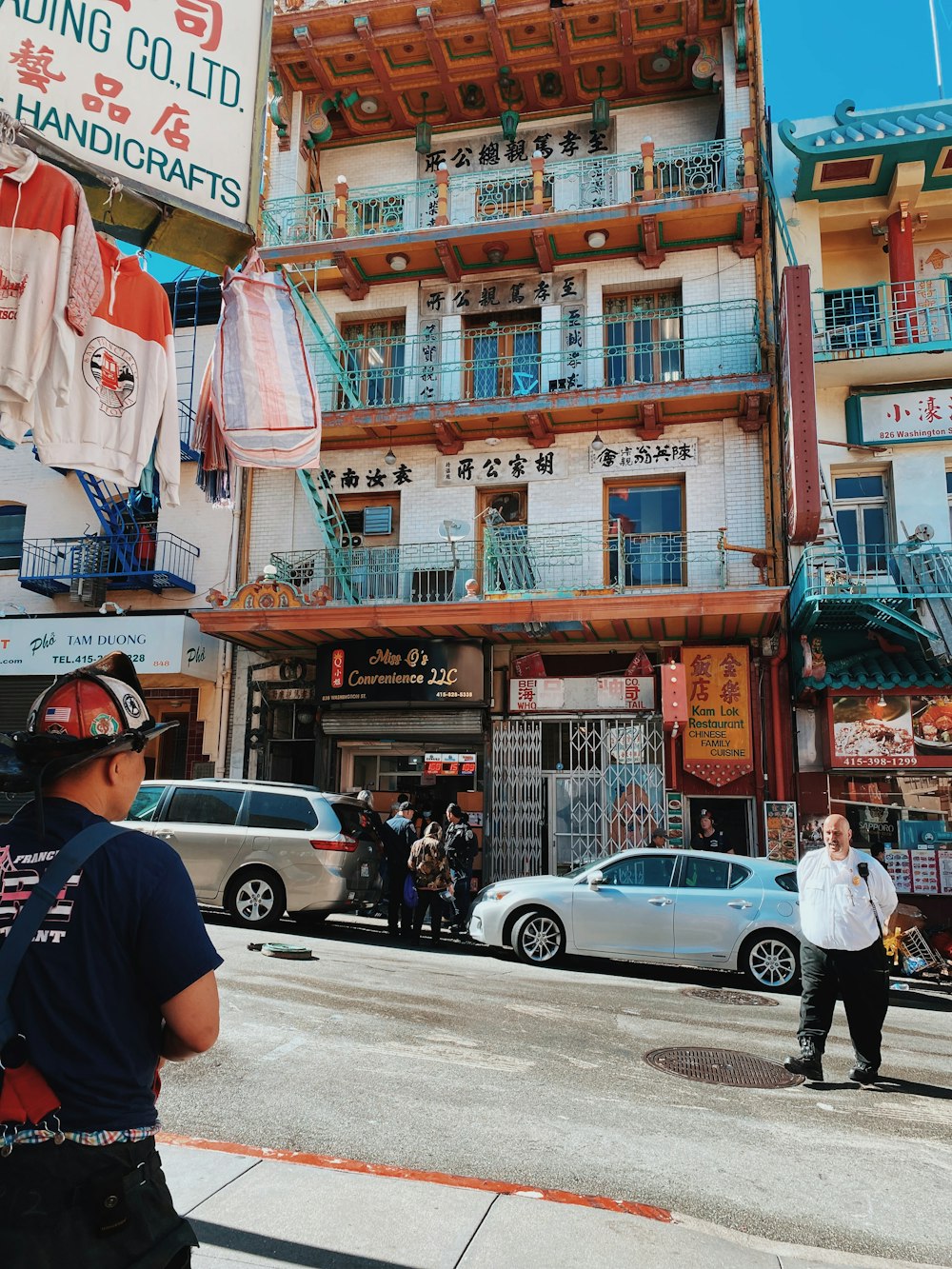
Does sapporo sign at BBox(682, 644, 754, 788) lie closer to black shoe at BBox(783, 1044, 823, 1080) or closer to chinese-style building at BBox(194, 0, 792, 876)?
chinese-style building at BBox(194, 0, 792, 876)

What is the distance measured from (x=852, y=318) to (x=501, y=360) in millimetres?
6233

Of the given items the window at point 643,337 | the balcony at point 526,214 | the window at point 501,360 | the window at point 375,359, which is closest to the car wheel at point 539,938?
the window at point 643,337

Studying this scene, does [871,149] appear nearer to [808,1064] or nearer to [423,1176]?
[808,1064]

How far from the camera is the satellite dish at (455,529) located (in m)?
17.4

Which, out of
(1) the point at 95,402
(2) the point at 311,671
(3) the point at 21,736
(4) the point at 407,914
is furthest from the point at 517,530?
(3) the point at 21,736

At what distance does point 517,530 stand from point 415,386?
363 cm

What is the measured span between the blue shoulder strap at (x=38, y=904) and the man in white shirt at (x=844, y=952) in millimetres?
5551

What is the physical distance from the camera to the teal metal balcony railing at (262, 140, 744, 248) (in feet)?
58.3

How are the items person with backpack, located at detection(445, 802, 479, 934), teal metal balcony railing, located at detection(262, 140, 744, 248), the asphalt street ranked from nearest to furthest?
1. the asphalt street
2. person with backpack, located at detection(445, 802, 479, 934)
3. teal metal balcony railing, located at detection(262, 140, 744, 248)

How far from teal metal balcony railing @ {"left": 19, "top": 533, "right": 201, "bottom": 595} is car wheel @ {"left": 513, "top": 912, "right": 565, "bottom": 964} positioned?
10.1 meters

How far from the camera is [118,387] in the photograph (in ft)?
15.8

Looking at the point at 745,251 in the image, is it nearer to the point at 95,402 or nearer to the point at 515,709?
the point at 515,709

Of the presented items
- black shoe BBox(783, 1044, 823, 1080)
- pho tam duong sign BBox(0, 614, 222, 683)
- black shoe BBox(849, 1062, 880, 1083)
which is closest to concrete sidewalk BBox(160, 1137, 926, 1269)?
black shoe BBox(783, 1044, 823, 1080)

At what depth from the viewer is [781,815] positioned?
596 inches
